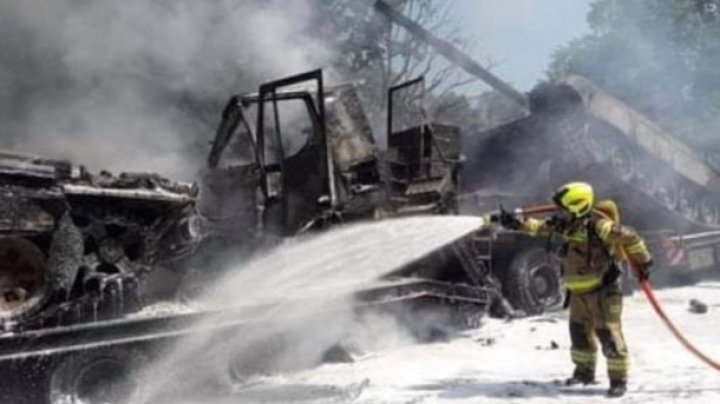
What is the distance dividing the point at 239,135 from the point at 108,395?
442cm

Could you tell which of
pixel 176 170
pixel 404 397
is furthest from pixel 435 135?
pixel 176 170

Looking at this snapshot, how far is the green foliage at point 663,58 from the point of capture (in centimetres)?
1773

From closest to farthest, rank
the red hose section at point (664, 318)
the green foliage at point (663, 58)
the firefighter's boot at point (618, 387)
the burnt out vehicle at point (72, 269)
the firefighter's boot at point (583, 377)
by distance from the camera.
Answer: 1. the burnt out vehicle at point (72, 269)
2. the firefighter's boot at point (618, 387)
3. the red hose section at point (664, 318)
4. the firefighter's boot at point (583, 377)
5. the green foliage at point (663, 58)

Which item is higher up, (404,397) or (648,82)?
(648,82)

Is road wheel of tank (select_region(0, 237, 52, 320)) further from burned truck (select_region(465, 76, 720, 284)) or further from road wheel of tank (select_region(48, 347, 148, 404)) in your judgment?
burned truck (select_region(465, 76, 720, 284))

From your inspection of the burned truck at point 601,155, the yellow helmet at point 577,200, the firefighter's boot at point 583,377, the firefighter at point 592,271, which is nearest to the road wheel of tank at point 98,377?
the firefighter at point 592,271

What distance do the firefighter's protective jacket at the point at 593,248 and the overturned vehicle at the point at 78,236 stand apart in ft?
9.41

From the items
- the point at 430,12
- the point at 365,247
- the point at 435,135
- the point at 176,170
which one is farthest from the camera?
the point at 430,12

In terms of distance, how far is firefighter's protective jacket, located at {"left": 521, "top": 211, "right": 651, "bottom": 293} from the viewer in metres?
6.01

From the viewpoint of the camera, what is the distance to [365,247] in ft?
27.1

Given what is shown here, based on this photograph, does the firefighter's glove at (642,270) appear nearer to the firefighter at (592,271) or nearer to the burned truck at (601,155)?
the firefighter at (592,271)

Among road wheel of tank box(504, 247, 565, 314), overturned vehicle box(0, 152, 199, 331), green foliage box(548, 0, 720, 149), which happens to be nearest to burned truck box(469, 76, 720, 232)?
road wheel of tank box(504, 247, 565, 314)

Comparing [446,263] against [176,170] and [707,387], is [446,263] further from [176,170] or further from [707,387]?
[176,170]

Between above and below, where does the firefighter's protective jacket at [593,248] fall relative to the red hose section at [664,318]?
above
